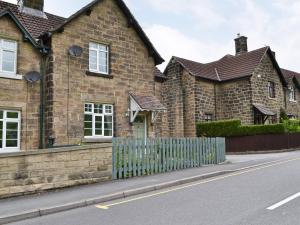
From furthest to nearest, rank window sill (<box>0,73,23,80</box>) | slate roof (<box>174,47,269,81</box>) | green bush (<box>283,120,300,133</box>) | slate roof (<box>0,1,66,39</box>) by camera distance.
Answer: slate roof (<box>174,47,269,81</box>), green bush (<box>283,120,300,133</box>), slate roof (<box>0,1,66,39</box>), window sill (<box>0,73,23,80</box>)

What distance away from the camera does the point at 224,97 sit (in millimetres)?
31641

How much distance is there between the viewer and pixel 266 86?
32250 millimetres

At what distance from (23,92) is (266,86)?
22.9 m

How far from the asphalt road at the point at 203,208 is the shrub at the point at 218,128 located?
53.1 ft

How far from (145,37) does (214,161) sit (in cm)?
818

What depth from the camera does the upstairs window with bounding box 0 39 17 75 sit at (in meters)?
15.6

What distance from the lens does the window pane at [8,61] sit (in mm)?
15648

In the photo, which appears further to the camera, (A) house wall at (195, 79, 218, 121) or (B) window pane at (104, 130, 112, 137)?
(A) house wall at (195, 79, 218, 121)

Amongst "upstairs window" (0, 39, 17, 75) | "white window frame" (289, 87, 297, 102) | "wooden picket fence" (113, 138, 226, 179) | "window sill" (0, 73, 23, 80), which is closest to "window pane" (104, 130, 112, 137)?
"wooden picket fence" (113, 138, 226, 179)

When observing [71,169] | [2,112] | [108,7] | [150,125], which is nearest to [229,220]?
[71,169]

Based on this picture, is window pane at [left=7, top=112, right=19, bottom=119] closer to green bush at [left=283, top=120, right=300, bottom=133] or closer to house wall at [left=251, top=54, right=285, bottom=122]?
green bush at [left=283, top=120, right=300, bottom=133]

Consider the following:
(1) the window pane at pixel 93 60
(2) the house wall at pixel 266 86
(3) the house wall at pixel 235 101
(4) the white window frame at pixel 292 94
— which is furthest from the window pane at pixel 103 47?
(4) the white window frame at pixel 292 94

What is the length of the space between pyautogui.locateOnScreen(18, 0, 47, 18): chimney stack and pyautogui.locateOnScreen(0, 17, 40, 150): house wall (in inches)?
156

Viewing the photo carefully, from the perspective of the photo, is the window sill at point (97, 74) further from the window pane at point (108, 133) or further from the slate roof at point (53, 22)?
the window pane at point (108, 133)
